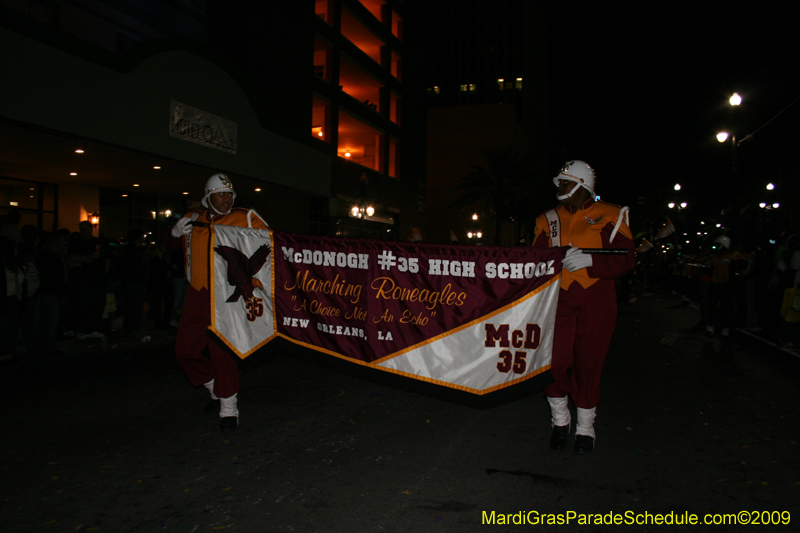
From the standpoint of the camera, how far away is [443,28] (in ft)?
259

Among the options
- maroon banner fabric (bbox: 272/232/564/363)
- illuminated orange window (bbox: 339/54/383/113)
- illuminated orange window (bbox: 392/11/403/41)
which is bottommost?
maroon banner fabric (bbox: 272/232/564/363)

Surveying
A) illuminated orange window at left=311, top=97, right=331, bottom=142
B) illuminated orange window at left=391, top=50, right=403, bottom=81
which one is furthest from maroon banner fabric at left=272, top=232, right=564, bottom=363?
illuminated orange window at left=391, top=50, right=403, bottom=81

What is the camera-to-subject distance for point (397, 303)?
441cm

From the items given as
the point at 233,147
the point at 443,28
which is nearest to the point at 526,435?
the point at 233,147

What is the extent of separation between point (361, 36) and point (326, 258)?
1180 inches

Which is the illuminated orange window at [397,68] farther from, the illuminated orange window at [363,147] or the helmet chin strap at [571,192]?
the helmet chin strap at [571,192]

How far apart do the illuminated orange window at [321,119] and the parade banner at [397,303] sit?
23.0 meters

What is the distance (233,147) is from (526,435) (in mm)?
14620

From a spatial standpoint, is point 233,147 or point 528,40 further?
point 528,40

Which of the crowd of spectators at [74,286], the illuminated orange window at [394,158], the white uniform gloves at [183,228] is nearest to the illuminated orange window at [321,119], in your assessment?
the illuminated orange window at [394,158]

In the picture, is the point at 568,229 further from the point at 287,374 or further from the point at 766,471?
the point at 287,374

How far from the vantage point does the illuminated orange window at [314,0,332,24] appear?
27.9m

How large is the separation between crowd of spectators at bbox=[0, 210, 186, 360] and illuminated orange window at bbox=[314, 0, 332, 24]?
20.8 metres

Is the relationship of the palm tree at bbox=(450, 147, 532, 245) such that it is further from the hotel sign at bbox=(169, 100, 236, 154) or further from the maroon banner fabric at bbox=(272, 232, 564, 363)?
the maroon banner fabric at bbox=(272, 232, 564, 363)
